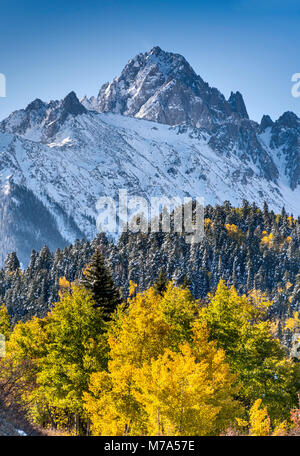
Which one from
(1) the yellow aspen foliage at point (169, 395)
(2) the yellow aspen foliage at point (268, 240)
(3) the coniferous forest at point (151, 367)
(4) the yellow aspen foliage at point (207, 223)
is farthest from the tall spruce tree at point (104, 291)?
(2) the yellow aspen foliage at point (268, 240)

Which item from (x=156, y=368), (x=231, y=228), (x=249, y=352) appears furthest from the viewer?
(x=231, y=228)

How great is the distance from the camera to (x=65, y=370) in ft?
96.6

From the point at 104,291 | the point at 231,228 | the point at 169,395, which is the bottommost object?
the point at 169,395

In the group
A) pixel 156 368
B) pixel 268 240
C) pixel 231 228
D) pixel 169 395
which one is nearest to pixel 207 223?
pixel 231 228

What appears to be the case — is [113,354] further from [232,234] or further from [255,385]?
[232,234]

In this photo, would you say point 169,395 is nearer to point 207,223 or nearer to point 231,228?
point 207,223

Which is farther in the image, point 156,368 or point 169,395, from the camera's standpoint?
point 156,368

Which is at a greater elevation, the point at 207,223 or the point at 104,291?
the point at 207,223

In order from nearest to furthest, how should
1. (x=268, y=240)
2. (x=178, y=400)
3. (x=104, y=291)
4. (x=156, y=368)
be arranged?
(x=178, y=400), (x=156, y=368), (x=104, y=291), (x=268, y=240)

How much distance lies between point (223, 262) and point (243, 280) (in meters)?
11.5

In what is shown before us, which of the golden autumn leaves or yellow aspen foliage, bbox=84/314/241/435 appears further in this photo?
the golden autumn leaves

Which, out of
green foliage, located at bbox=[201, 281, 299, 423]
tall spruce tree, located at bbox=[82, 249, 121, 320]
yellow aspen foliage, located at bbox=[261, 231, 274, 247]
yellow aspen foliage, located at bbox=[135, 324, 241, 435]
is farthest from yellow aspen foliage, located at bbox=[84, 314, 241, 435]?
yellow aspen foliage, located at bbox=[261, 231, 274, 247]

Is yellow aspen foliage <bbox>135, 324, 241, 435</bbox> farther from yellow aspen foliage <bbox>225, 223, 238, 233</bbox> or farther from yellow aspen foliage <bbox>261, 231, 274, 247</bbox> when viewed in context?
yellow aspen foliage <bbox>261, 231, 274, 247</bbox>
